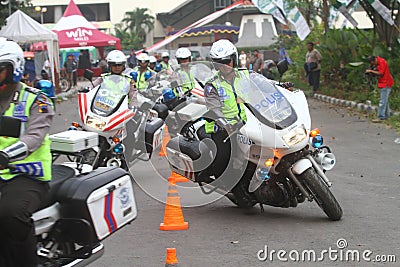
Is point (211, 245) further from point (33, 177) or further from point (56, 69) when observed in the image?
point (56, 69)

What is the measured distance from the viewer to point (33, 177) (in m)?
4.73

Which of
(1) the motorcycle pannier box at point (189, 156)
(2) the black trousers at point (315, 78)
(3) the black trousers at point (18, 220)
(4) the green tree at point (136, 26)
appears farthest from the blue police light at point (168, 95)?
(4) the green tree at point (136, 26)

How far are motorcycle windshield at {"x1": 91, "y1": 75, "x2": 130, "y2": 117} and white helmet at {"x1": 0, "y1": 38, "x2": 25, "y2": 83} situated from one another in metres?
4.90

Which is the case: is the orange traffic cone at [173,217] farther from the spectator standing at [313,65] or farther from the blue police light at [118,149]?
the spectator standing at [313,65]

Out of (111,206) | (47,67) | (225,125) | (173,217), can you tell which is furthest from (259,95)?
(47,67)

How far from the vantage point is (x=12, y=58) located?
15.5ft

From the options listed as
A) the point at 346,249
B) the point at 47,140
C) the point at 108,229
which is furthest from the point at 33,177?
the point at 346,249

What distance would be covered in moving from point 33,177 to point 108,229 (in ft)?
2.03

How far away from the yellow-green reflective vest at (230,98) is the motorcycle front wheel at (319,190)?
2.81 feet

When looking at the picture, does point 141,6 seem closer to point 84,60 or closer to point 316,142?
point 84,60

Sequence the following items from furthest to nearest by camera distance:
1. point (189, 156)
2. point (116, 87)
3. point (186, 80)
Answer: point (186, 80)
point (116, 87)
point (189, 156)

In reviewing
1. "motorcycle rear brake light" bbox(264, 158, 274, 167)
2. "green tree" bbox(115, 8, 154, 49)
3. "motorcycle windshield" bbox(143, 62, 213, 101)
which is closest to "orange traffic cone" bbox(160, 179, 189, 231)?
"motorcycle rear brake light" bbox(264, 158, 274, 167)

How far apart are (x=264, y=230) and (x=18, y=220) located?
11.0 ft

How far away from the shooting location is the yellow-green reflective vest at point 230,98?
7461 mm
